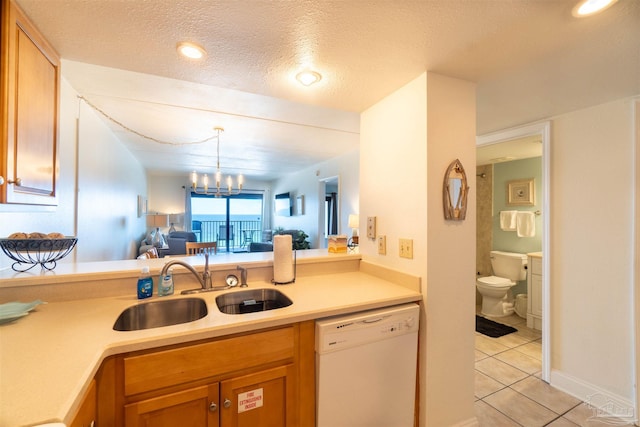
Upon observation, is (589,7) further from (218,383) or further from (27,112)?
(27,112)

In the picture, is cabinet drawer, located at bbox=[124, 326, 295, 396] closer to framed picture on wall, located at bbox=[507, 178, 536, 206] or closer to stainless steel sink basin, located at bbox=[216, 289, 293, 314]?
stainless steel sink basin, located at bbox=[216, 289, 293, 314]

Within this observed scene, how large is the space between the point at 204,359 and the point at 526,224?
4026 millimetres

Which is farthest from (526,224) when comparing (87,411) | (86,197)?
(86,197)

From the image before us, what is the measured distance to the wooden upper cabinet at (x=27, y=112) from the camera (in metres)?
0.99

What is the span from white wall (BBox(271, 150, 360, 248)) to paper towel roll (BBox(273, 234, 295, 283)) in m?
2.55

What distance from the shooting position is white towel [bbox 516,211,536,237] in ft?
11.2

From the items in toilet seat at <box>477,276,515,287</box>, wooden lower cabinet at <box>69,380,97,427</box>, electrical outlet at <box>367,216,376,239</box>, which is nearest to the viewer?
wooden lower cabinet at <box>69,380,97,427</box>

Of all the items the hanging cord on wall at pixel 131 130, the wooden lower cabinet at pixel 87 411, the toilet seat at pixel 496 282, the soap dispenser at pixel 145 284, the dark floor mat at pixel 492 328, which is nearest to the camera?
the wooden lower cabinet at pixel 87 411

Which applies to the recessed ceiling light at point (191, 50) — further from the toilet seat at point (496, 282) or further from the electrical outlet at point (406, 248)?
the toilet seat at point (496, 282)

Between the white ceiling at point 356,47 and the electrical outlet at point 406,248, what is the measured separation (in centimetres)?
99

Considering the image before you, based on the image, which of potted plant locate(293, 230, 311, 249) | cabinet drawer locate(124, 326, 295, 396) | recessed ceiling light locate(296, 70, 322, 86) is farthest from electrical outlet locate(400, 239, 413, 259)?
potted plant locate(293, 230, 311, 249)

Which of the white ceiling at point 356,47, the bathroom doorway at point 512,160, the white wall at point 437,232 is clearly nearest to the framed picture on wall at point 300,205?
the bathroom doorway at point 512,160

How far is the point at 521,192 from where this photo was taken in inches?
140

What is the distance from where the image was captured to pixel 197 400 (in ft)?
3.47
